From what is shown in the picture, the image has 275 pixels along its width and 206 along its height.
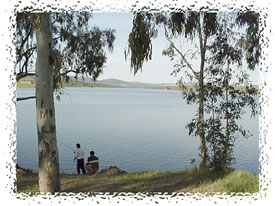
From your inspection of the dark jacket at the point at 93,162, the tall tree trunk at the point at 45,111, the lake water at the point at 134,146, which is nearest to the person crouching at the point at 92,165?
the dark jacket at the point at 93,162

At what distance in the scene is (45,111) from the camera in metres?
4.13

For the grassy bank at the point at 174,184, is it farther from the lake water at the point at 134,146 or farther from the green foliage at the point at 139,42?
the lake water at the point at 134,146

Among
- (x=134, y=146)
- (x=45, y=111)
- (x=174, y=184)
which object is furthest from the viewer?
(x=134, y=146)

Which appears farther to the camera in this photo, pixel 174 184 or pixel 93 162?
pixel 93 162

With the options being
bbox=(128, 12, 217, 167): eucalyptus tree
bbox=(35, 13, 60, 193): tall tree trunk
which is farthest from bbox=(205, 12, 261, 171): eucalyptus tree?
bbox=(35, 13, 60, 193): tall tree trunk

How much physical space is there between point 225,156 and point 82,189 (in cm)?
351

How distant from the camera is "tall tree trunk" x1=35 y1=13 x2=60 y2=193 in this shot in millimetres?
4125

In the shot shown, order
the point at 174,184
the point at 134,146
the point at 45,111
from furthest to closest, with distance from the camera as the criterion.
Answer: the point at 134,146, the point at 174,184, the point at 45,111

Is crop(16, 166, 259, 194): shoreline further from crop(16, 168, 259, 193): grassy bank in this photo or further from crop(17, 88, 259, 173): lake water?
crop(17, 88, 259, 173): lake water

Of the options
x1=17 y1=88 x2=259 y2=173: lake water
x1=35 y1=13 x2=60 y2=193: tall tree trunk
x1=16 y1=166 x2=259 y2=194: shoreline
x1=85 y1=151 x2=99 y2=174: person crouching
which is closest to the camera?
x1=35 y1=13 x2=60 y2=193: tall tree trunk

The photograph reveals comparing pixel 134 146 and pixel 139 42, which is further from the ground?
pixel 139 42

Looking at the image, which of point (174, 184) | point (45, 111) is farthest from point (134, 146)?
point (45, 111)

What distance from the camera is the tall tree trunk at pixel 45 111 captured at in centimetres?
412

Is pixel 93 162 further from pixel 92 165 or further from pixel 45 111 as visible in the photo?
pixel 45 111
